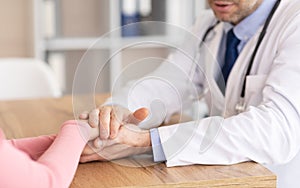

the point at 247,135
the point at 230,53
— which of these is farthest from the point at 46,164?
the point at 230,53

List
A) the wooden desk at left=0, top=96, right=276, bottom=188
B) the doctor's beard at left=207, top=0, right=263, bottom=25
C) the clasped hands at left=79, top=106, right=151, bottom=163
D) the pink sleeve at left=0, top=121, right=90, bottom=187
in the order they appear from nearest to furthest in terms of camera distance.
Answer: the pink sleeve at left=0, top=121, right=90, bottom=187, the wooden desk at left=0, top=96, right=276, bottom=188, the clasped hands at left=79, top=106, right=151, bottom=163, the doctor's beard at left=207, top=0, right=263, bottom=25

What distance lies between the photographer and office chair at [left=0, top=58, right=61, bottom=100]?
108 inches

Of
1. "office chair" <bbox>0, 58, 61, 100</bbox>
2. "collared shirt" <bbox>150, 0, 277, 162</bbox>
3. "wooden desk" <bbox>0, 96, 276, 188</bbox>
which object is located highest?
"collared shirt" <bbox>150, 0, 277, 162</bbox>

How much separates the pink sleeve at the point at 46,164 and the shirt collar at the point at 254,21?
29.8 inches

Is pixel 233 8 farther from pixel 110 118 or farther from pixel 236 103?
pixel 110 118

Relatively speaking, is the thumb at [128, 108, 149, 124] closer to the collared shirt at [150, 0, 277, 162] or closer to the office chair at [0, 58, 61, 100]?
the collared shirt at [150, 0, 277, 162]

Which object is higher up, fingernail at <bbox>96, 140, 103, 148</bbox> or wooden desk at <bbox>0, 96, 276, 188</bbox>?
fingernail at <bbox>96, 140, 103, 148</bbox>

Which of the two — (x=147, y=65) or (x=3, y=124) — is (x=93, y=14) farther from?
Answer: (x=147, y=65)

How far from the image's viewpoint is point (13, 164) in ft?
3.47

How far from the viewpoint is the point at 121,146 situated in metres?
1.35

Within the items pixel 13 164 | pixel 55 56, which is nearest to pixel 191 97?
pixel 13 164

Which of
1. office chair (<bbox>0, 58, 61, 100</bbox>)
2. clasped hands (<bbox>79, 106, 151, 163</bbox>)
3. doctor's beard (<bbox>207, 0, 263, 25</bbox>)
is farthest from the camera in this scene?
office chair (<bbox>0, 58, 61, 100</bbox>)

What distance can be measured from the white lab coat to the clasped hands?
1.3 inches

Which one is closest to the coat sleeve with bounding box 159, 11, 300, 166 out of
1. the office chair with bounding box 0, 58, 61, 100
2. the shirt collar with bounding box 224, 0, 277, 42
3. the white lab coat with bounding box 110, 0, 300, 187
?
the white lab coat with bounding box 110, 0, 300, 187
